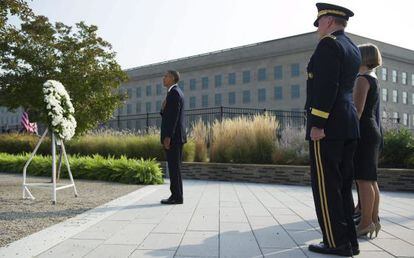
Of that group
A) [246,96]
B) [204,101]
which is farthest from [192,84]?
[246,96]

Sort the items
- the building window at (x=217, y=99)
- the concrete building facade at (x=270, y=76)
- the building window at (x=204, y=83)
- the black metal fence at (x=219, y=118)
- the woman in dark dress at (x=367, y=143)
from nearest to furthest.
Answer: the woman in dark dress at (x=367, y=143) → the black metal fence at (x=219, y=118) → the concrete building facade at (x=270, y=76) → the building window at (x=217, y=99) → the building window at (x=204, y=83)

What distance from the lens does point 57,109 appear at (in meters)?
7.63

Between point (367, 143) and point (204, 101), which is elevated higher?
point (204, 101)

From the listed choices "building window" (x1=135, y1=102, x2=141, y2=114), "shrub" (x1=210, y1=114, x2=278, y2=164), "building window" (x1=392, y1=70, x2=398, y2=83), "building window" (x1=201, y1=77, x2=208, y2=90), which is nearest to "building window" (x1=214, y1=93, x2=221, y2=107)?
"building window" (x1=201, y1=77, x2=208, y2=90)

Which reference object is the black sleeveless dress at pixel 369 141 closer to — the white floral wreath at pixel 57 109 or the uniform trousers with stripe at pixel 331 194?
the uniform trousers with stripe at pixel 331 194

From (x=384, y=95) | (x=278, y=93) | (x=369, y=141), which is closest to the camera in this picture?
(x=369, y=141)

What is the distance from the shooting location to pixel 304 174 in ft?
38.2

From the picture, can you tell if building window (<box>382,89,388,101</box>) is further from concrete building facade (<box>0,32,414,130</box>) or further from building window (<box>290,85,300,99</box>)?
building window (<box>290,85,300,99</box>)

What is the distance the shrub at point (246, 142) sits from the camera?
13.2 meters

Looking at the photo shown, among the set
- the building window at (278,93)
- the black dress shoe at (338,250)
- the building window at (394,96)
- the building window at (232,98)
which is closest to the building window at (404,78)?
the building window at (394,96)

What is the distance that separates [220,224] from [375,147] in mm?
2073

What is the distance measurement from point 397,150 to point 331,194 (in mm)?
8965

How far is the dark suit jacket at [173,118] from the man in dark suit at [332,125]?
3.25 meters

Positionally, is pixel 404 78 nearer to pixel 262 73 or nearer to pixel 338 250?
pixel 262 73
